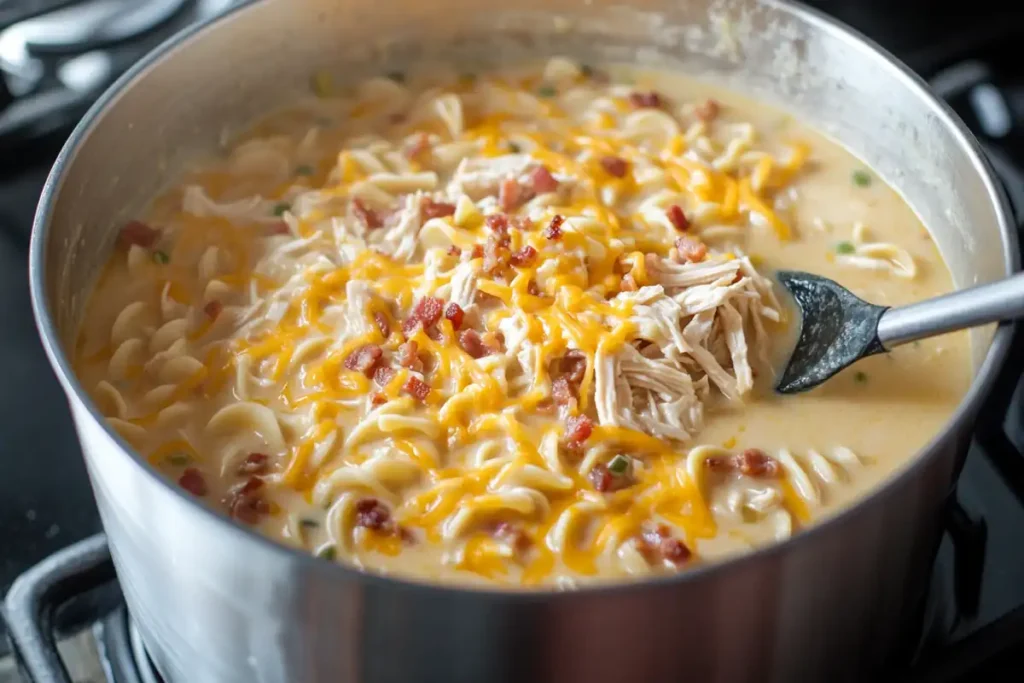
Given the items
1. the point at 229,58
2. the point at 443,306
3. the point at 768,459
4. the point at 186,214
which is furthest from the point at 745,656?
the point at 229,58

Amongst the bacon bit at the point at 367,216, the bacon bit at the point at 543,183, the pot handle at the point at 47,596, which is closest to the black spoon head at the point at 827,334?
the bacon bit at the point at 543,183

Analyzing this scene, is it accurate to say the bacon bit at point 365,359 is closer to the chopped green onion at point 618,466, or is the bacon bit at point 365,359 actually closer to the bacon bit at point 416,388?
the bacon bit at point 416,388

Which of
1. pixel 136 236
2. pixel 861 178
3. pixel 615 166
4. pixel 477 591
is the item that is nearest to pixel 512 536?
pixel 477 591

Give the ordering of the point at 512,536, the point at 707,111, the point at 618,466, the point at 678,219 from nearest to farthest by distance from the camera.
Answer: the point at 512,536
the point at 618,466
the point at 678,219
the point at 707,111

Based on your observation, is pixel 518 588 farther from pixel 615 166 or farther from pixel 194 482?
pixel 615 166

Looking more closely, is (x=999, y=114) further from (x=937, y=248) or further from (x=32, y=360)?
(x=32, y=360)

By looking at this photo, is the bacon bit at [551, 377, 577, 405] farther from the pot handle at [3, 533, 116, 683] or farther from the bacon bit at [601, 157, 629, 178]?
the pot handle at [3, 533, 116, 683]

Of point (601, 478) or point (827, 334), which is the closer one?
point (601, 478)
